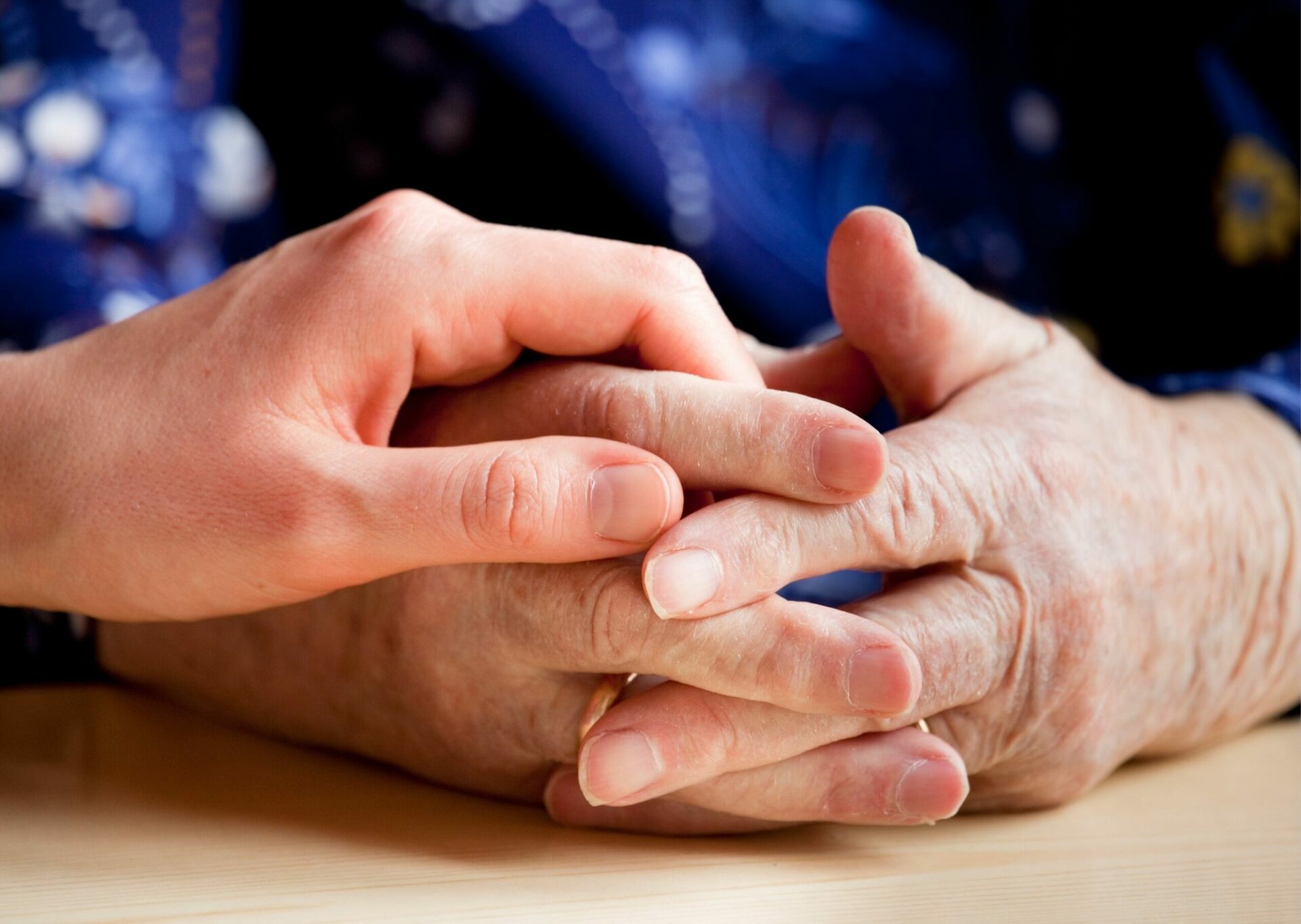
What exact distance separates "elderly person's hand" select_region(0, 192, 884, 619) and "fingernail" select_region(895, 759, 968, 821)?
0.13m

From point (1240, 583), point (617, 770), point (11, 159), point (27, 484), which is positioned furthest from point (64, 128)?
point (1240, 583)

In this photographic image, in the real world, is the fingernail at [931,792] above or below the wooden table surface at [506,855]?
above

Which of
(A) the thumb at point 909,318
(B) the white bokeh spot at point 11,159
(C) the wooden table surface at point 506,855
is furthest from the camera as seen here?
(B) the white bokeh spot at point 11,159

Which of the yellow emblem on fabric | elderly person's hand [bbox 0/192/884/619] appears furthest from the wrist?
the yellow emblem on fabric

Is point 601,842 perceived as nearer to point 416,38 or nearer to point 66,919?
point 66,919

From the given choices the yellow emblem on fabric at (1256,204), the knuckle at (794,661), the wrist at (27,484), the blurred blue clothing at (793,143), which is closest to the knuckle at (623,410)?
the knuckle at (794,661)

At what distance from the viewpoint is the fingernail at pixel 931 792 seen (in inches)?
19.4

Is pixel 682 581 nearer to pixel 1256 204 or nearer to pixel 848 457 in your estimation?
pixel 848 457

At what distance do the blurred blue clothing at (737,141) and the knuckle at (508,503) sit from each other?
0.43 m

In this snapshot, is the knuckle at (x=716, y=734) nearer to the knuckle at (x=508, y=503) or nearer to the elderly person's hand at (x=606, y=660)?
the elderly person's hand at (x=606, y=660)

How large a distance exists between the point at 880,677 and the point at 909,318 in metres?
0.20

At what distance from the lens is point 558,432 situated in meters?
0.53

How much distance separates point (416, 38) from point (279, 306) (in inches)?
16.7

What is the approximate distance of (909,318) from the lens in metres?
0.59
